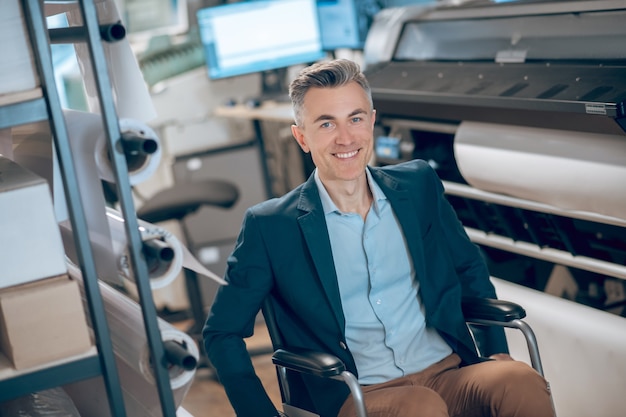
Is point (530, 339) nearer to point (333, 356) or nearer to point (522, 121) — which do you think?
point (333, 356)

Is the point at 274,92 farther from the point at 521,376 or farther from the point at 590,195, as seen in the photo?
the point at 521,376

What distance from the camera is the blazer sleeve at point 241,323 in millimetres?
1877

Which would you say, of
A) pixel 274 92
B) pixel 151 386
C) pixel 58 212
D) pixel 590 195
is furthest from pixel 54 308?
pixel 274 92

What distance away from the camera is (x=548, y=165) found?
248 cm

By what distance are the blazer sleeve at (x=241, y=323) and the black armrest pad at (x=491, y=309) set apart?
458mm

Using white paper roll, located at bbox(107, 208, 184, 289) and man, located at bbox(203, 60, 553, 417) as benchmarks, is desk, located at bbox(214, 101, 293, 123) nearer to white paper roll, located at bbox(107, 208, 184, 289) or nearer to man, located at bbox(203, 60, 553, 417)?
man, located at bbox(203, 60, 553, 417)

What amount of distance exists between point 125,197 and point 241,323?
1.96 feet

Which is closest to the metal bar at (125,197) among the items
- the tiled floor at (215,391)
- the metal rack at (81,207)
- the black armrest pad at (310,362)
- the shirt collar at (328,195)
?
the metal rack at (81,207)

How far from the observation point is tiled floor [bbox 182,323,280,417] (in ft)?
10.8

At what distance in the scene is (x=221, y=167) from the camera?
4.42 meters

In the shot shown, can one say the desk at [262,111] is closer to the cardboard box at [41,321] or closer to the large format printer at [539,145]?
the large format printer at [539,145]

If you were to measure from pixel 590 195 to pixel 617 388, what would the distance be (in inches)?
19.8

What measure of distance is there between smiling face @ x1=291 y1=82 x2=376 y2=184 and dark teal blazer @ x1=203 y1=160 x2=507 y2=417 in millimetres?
81

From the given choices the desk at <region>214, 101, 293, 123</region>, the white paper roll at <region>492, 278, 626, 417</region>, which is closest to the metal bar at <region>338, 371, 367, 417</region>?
the white paper roll at <region>492, 278, 626, 417</region>
